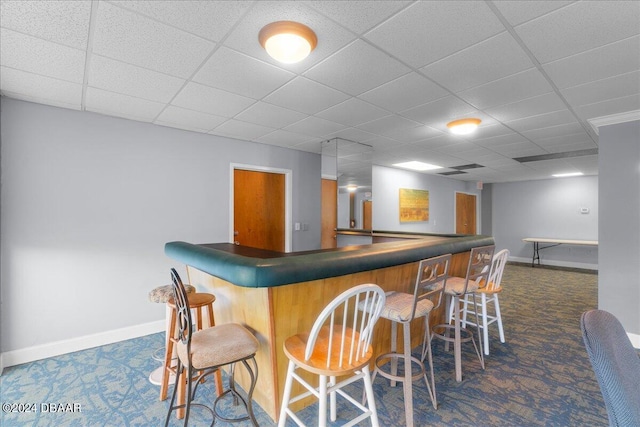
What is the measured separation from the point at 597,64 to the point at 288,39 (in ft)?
7.41

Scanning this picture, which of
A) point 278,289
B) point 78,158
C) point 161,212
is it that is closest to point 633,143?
point 278,289

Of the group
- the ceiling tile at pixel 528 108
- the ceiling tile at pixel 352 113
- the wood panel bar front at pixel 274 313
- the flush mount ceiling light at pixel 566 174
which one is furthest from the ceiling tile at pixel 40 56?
the flush mount ceiling light at pixel 566 174

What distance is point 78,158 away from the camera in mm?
3066

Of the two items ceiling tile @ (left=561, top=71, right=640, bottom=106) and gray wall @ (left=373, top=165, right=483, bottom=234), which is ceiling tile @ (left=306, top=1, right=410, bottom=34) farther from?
gray wall @ (left=373, top=165, right=483, bottom=234)

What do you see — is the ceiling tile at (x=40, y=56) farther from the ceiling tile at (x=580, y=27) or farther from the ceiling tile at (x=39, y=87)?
the ceiling tile at (x=580, y=27)

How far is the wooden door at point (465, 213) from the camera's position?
870 cm

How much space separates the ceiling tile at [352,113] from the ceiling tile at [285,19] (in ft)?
2.90

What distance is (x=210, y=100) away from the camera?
9.25 feet

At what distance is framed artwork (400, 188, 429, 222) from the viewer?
22.6 ft

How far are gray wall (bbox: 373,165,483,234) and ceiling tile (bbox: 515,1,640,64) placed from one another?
4365mm

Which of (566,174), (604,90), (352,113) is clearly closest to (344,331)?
(352,113)

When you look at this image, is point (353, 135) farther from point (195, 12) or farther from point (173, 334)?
point (173, 334)

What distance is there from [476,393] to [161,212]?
3712 mm

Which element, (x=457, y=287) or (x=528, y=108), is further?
(x=528, y=108)
